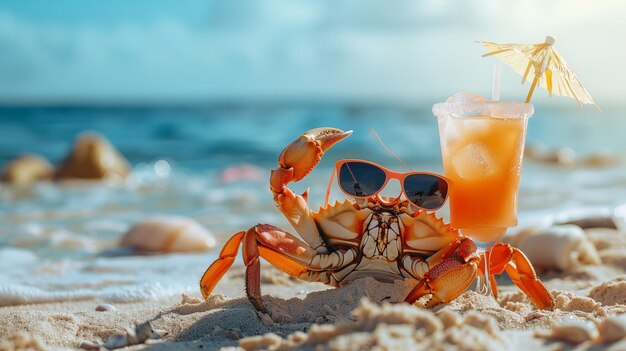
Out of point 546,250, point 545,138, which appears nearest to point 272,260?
point 546,250

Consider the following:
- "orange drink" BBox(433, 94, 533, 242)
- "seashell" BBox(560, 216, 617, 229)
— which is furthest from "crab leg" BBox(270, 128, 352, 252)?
"seashell" BBox(560, 216, 617, 229)

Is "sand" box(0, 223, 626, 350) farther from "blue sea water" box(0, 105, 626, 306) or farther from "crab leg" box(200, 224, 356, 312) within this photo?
"blue sea water" box(0, 105, 626, 306)

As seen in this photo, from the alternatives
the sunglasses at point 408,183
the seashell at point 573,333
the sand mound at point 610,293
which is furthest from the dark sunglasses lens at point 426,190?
the sand mound at point 610,293

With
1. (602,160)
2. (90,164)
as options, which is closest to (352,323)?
(90,164)

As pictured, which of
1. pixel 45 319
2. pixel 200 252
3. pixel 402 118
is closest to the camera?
pixel 45 319

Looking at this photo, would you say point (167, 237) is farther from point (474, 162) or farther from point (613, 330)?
point (613, 330)

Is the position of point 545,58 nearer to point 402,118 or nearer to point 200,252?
point 200,252

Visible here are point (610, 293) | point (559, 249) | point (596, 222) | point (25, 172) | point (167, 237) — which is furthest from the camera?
point (25, 172)
